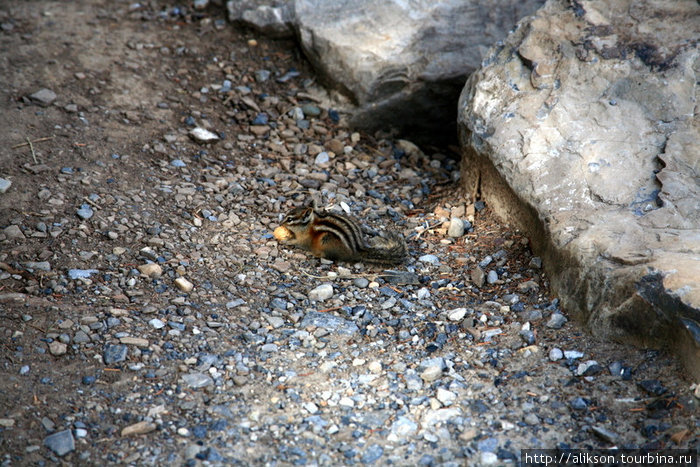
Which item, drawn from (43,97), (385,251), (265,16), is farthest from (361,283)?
(265,16)

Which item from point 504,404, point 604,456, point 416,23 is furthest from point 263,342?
point 416,23

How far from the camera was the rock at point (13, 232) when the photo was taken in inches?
183

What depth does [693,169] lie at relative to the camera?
176 inches

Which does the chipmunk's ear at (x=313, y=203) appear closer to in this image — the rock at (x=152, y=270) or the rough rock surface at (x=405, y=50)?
the rough rock surface at (x=405, y=50)

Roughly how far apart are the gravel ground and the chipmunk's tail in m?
0.17

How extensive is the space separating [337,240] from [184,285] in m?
1.13

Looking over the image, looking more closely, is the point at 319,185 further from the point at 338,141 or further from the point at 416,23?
the point at 416,23

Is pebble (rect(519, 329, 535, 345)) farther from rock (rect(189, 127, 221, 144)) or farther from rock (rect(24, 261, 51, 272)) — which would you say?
rock (rect(189, 127, 221, 144))

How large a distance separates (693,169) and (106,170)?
169 inches

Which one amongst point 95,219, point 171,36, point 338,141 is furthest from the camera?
point 171,36

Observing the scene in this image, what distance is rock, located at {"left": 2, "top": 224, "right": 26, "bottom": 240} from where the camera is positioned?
4652 mm

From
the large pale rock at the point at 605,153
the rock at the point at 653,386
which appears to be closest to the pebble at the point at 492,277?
the large pale rock at the point at 605,153

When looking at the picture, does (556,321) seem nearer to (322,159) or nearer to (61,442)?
(322,159)

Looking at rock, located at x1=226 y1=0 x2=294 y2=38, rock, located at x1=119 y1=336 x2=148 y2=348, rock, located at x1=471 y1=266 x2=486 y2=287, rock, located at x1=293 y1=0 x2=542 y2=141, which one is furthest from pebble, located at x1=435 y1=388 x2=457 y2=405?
rock, located at x1=226 y1=0 x2=294 y2=38
